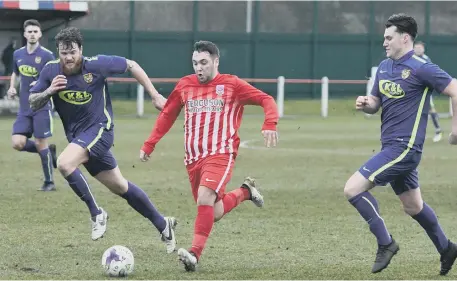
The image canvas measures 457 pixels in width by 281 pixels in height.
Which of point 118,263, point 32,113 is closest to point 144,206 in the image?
point 118,263

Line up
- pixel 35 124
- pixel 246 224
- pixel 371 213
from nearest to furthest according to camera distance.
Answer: pixel 371 213
pixel 246 224
pixel 35 124

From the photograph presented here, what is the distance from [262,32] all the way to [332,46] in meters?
2.45

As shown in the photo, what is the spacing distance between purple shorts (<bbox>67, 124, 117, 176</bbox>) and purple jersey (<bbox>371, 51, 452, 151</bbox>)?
2.52 m

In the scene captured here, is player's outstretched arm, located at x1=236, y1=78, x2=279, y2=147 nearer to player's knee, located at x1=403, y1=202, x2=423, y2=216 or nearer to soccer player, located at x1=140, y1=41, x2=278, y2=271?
soccer player, located at x1=140, y1=41, x2=278, y2=271

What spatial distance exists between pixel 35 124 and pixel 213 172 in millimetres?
5488

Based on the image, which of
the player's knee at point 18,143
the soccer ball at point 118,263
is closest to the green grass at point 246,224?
the soccer ball at point 118,263

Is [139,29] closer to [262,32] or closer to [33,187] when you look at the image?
[262,32]

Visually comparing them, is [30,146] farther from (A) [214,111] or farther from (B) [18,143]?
(A) [214,111]

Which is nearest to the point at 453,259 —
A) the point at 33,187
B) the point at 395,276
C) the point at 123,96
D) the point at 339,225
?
the point at 395,276

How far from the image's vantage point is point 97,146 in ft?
29.9

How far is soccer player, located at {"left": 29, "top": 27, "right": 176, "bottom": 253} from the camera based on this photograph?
902 cm

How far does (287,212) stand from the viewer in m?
11.7

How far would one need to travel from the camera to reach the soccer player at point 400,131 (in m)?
7.83

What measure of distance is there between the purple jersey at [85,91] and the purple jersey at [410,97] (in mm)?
2475
